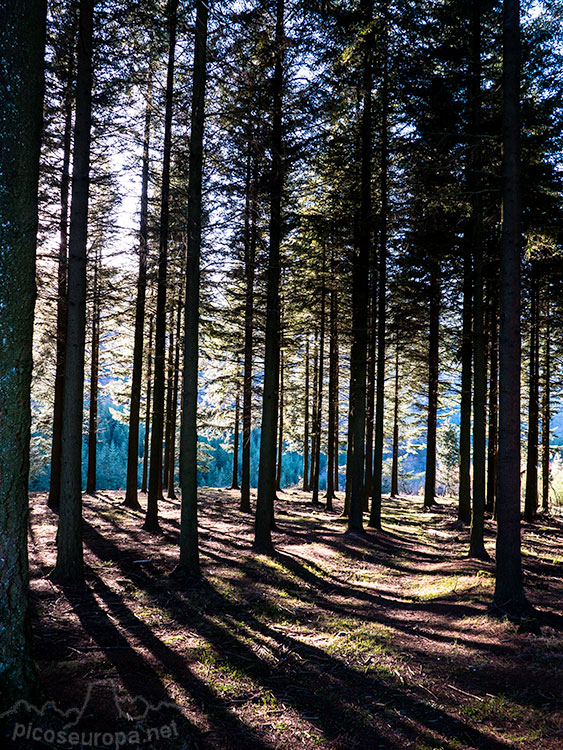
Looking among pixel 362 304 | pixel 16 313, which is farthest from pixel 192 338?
pixel 362 304

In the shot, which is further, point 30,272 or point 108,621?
point 108,621

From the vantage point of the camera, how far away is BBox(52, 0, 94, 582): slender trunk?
24.6 feet

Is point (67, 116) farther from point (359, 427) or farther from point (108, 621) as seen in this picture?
point (108, 621)

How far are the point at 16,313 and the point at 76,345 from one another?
15.1 ft

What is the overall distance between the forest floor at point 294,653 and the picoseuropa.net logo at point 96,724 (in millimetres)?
19

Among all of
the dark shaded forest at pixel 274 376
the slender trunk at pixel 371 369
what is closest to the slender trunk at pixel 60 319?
the dark shaded forest at pixel 274 376

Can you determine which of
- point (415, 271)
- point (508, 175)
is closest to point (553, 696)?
point (508, 175)

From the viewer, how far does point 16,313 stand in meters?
3.41

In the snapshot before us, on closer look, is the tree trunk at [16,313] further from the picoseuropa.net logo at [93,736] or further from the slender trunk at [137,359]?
the slender trunk at [137,359]

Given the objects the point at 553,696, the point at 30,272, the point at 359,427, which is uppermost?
the point at 30,272

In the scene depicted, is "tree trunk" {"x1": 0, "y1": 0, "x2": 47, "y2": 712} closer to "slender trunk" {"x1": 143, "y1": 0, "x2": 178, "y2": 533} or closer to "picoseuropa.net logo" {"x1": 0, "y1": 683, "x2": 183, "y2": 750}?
"picoseuropa.net logo" {"x1": 0, "y1": 683, "x2": 183, "y2": 750}

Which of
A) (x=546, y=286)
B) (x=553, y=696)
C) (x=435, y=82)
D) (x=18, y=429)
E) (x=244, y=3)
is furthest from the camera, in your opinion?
(x=546, y=286)

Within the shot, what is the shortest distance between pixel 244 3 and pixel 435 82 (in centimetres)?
497

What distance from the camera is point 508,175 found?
7.09 meters
